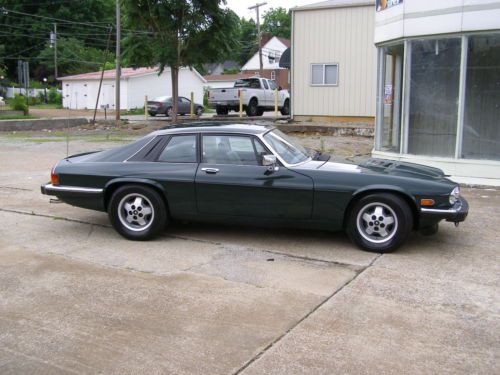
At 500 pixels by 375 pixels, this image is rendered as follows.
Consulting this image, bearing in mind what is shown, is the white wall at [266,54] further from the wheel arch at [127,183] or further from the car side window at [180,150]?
the wheel arch at [127,183]

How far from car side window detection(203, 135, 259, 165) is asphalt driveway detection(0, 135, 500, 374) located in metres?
0.94

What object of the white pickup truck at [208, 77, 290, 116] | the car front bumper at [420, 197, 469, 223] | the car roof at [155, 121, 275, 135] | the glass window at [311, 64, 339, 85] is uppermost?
the glass window at [311, 64, 339, 85]

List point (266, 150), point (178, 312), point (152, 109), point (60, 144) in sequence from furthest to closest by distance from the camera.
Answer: point (152, 109) → point (60, 144) → point (266, 150) → point (178, 312)

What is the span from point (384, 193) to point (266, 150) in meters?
1.36

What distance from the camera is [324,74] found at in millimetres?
21922

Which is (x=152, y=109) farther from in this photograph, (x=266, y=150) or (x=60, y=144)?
(x=266, y=150)

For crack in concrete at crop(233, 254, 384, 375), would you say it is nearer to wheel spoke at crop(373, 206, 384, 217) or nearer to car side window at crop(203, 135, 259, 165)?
wheel spoke at crop(373, 206, 384, 217)

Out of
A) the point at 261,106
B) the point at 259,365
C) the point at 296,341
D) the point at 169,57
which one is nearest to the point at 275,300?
the point at 296,341

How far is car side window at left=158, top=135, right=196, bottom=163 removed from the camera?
22.0 feet

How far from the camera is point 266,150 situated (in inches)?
254

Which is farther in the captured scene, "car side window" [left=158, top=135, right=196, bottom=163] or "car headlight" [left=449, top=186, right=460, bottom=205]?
"car side window" [left=158, top=135, right=196, bottom=163]

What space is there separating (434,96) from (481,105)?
85 cm

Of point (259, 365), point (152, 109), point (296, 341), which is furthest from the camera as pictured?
point (152, 109)

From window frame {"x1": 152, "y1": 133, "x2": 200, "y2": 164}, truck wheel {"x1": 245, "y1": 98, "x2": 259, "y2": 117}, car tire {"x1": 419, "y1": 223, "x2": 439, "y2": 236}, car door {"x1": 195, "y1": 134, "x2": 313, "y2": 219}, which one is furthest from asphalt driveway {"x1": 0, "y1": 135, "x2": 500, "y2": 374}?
truck wheel {"x1": 245, "y1": 98, "x2": 259, "y2": 117}
